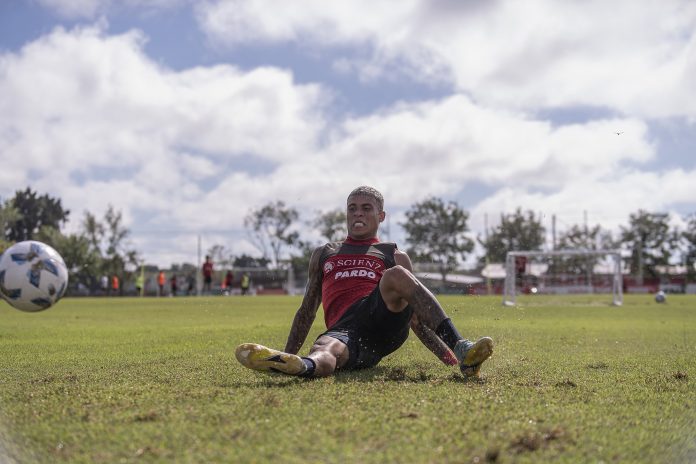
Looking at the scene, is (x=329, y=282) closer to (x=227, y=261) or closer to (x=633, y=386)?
(x=633, y=386)

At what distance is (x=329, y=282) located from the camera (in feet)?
17.8

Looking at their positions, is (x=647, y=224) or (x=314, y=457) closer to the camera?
(x=314, y=457)

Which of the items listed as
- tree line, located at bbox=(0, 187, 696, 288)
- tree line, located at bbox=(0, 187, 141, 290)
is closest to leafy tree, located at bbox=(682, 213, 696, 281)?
tree line, located at bbox=(0, 187, 696, 288)

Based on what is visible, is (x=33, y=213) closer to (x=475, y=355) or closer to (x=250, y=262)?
(x=250, y=262)

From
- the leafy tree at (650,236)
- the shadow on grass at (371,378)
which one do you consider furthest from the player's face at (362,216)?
the leafy tree at (650,236)

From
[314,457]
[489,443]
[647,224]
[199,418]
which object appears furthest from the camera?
[647,224]

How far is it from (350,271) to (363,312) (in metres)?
0.44

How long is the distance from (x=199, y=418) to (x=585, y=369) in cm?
355

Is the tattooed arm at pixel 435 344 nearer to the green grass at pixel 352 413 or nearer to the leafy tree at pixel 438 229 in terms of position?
the green grass at pixel 352 413

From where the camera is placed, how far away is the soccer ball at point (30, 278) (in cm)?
712

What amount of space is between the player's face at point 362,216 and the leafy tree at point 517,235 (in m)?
63.2

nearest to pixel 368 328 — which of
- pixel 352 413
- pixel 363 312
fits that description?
pixel 363 312

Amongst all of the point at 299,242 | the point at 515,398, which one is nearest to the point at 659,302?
the point at 515,398

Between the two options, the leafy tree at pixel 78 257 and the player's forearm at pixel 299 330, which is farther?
the leafy tree at pixel 78 257
